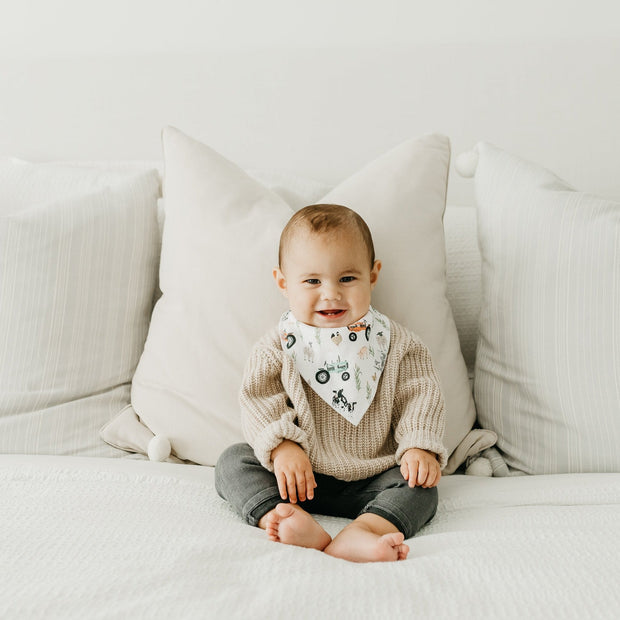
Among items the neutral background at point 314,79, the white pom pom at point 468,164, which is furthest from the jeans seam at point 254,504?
the neutral background at point 314,79

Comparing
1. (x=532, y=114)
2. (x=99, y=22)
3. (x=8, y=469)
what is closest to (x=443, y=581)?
(x=8, y=469)

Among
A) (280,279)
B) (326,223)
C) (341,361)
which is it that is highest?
(326,223)

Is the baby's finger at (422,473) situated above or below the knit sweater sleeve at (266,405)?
below

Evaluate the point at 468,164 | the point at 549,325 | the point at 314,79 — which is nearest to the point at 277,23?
the point at 314,79

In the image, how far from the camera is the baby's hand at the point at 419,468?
1112mm

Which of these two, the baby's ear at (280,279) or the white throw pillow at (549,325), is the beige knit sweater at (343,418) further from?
the white throw pillow at (549,325)

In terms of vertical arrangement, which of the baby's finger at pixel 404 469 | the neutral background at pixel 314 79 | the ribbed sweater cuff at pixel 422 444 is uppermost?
the neutral background at pixel 314 79

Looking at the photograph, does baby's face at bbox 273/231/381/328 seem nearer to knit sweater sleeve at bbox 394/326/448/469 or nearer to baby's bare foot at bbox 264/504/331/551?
→ knit sweater sleeve at bbox 394/326/448/469

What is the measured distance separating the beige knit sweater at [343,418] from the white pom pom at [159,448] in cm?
20

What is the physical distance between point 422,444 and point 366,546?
232 mm

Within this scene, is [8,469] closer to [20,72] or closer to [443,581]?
[443,581]

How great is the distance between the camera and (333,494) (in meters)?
1.20

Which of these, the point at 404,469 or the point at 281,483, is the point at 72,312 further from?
the point at 404,469

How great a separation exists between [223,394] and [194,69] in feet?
3.00
